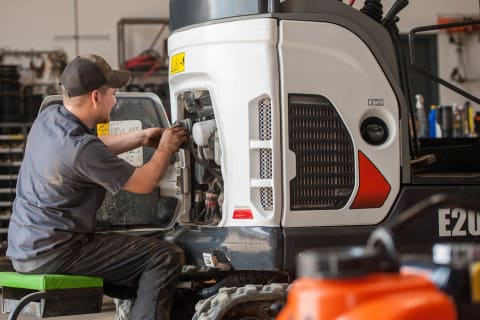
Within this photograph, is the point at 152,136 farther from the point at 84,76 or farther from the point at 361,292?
the point at 361,292

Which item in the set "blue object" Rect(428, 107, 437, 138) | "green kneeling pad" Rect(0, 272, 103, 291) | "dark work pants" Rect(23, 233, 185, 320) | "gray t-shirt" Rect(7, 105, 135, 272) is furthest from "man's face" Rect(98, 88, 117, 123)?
"blue object" Rect(428, 107, 437, 138)

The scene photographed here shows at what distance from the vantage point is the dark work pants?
344cm

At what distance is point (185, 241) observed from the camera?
367 centimetres

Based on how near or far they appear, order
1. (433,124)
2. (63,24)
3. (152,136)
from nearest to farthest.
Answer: (152,136), (433,124), (63,24)

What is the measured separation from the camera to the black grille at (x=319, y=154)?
331cm

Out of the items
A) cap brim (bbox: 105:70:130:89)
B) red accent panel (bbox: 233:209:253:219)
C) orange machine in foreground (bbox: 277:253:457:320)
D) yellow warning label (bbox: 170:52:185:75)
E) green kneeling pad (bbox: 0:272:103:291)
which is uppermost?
yellow warning label (bbox: 170:52:185:75)

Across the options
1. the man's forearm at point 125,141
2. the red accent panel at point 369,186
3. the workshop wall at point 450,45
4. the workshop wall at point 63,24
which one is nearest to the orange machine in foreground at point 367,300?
the red accent panel at point 369,186

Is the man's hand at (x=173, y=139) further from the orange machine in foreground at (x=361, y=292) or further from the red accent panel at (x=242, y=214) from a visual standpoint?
the orange machine in foreground at (x=361, y=292)

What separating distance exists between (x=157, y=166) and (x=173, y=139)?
17 centimetres

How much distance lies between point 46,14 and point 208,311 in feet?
26.7

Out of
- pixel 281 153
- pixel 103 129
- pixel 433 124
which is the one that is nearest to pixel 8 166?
pixel 433 124

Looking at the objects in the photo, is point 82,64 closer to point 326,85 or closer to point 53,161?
point 53,161

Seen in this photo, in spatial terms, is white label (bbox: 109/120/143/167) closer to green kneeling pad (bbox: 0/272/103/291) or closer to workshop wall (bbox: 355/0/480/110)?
green kneeling pad (bbox: 0/272/103/291)

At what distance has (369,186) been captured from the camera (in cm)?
341
